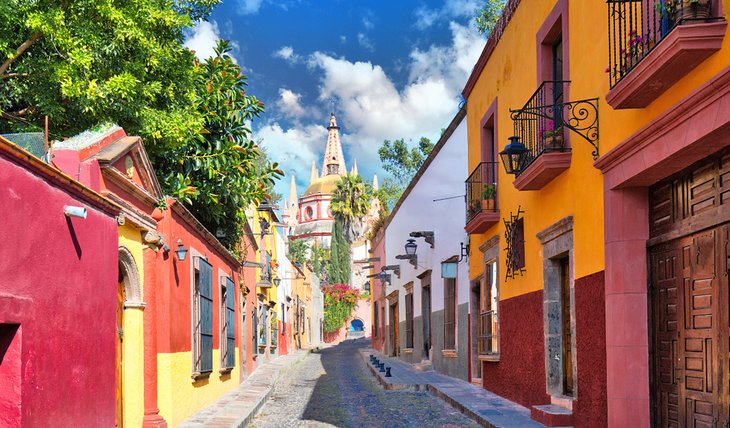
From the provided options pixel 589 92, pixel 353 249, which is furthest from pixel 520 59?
pixel 353 249

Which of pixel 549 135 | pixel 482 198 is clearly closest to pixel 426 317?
pixel 482 198

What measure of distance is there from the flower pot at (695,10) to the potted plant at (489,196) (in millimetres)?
7992

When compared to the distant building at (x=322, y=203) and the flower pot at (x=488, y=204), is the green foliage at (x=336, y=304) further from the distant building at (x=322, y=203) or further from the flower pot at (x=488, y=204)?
the flower pot at (x=488, y=204)

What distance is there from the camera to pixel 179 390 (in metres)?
10.4

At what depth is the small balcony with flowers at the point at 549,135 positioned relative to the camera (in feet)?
27.2

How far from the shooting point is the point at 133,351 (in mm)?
8797

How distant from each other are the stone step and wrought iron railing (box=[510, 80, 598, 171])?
3.06 m

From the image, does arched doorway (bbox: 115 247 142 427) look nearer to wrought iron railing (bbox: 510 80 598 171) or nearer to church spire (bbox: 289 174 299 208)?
wrought iron railing (bbox: 510 80 598 171)

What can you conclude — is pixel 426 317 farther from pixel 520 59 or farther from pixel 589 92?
pixel 589 92

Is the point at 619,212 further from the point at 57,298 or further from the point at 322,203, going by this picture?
the point at 322,203

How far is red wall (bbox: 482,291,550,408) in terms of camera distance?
1067cm

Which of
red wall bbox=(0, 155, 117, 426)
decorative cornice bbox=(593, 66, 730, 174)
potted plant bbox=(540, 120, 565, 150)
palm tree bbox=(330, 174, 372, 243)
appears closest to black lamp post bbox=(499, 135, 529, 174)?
potted plant bbox=(540, 120, 565, 150)

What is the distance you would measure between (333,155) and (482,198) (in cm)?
9682

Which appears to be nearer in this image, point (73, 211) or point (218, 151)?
point (73, 211)
